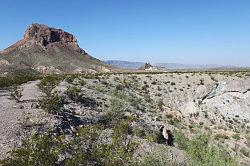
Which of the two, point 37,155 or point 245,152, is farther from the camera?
point 245,152

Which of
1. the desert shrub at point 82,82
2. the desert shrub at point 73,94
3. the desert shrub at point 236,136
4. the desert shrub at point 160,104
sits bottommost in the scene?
the desert shrub at point 236,136

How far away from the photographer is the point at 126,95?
47.3 metres

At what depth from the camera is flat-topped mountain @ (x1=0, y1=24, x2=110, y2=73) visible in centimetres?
14162

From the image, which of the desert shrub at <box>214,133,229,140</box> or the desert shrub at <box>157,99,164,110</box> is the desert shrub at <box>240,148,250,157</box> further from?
the desert shrub at <box>157,99,164,110</box>

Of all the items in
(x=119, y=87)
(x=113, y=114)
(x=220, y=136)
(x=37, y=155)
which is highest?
(x=37, y=155)

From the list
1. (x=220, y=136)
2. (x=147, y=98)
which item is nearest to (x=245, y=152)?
(x=220, y=136)

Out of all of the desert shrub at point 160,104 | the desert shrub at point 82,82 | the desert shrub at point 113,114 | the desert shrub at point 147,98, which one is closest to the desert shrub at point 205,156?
the desert shrub at point 113,114

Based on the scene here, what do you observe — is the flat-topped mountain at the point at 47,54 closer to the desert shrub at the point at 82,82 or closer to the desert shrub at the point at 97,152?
the desert shrub at the point at 82,82

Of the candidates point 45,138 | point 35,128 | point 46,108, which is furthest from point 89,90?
point 45,138

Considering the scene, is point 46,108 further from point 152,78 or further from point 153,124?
point 152,78

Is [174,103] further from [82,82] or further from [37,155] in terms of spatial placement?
[37,155]

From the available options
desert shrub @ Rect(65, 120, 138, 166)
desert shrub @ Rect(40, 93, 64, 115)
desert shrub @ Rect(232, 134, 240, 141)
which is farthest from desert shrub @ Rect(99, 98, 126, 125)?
desert shrub @ Rect(65, 120, 138, 166)

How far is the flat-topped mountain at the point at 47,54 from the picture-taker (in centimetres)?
14162

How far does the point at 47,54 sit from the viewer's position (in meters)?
160
